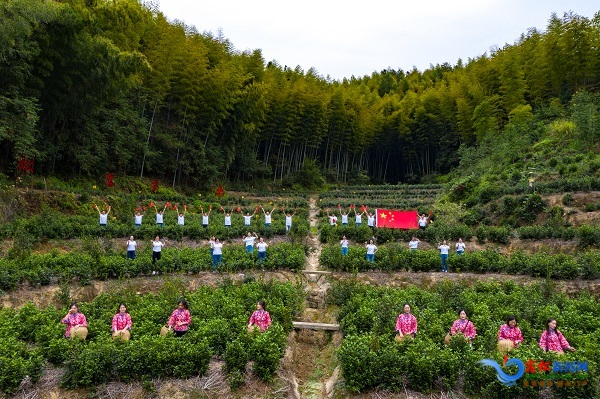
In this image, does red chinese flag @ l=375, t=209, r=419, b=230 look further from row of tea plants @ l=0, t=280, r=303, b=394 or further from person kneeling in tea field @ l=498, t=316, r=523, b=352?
person kneeling in tea field @ l=498, t=316, r=523, b=352

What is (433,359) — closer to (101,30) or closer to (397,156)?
(101,30)

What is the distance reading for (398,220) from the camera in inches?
665

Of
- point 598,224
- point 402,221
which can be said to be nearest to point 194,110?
point 402,221

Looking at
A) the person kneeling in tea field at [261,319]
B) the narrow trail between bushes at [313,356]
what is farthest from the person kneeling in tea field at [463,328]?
the person kneeling in tea field at [261,319]

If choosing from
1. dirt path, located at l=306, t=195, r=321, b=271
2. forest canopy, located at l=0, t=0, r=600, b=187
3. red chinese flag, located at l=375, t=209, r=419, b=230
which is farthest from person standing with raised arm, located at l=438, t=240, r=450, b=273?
forest canopy, located at l=0, t=0, r=600, b=187

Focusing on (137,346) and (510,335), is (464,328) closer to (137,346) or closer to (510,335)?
(510,335)

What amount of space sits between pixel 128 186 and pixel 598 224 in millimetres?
22526

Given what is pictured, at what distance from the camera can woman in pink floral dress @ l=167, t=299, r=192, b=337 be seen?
22.4 ft

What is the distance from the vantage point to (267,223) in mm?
16656

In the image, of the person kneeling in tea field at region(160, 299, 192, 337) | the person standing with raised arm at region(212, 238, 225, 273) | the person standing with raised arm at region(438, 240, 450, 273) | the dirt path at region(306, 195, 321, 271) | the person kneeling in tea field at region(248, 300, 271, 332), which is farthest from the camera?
the dirt path at region(306, 195, 321, 271)

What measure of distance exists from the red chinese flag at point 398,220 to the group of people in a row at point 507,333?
995 centimetres

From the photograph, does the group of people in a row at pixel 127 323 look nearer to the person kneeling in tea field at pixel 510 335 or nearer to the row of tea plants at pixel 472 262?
the person kneeling in tea field at pixel 510 335

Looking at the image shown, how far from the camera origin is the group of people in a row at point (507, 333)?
5.98 meters

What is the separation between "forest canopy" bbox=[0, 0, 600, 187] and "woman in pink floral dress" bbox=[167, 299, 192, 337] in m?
11.2
